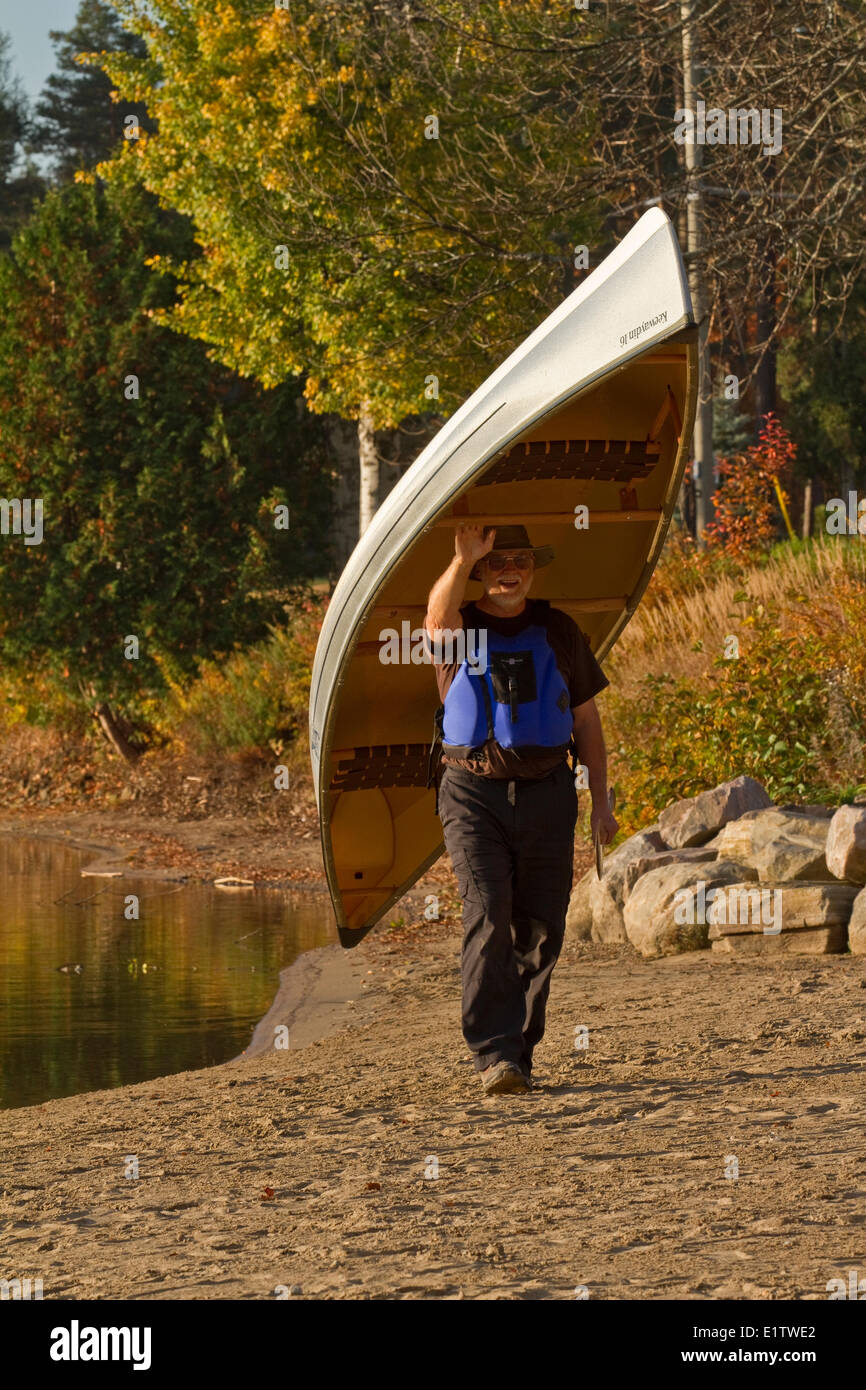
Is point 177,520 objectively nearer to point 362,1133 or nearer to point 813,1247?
point 362,1133

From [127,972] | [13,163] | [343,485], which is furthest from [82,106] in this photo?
[127,972]

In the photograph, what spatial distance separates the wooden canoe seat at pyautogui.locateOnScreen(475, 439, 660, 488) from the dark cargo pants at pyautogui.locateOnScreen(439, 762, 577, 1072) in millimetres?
1681

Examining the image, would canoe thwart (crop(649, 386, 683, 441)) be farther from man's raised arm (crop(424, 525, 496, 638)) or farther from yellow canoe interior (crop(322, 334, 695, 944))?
man's raised arm (crop(424, 525, 496, 638))

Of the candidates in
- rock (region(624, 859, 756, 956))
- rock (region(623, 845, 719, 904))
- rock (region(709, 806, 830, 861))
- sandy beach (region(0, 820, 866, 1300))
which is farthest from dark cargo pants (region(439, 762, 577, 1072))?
rock (region(623, 845, 719, 904))

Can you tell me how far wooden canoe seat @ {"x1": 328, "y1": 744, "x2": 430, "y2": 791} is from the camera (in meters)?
8.85

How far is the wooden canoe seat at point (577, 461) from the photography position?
768 cm

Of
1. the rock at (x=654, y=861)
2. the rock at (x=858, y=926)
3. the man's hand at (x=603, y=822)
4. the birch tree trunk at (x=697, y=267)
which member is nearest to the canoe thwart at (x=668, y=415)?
the man's hand at (x=603, y=822)

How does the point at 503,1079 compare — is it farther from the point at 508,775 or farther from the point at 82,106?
the point at 82,106

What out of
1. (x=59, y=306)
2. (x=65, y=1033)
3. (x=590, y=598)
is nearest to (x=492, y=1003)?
(x=590, y=598)

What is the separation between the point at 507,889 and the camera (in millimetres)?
6395

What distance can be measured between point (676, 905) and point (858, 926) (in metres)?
1.15

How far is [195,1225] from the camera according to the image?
5.17 metres

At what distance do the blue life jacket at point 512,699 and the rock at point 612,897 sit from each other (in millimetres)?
4484

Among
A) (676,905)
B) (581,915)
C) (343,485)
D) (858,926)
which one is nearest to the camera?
(858,926)
